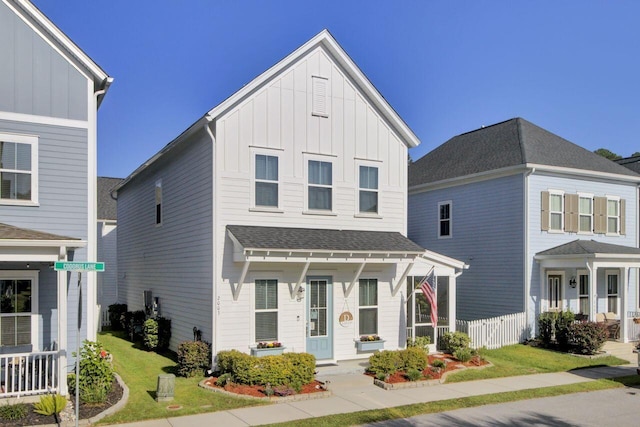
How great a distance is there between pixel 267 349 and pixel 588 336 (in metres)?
10.8

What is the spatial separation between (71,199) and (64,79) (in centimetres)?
281

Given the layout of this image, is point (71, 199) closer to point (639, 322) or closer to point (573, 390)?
point (573, 390)

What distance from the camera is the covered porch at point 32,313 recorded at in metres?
11.0

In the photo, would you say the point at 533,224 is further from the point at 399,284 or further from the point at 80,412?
the point at 80,412

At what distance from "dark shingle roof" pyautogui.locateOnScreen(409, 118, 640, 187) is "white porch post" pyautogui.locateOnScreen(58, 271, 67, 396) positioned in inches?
652

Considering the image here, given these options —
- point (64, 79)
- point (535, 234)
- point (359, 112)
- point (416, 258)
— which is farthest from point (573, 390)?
point (64, 79)

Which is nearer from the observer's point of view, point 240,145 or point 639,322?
point 240,145

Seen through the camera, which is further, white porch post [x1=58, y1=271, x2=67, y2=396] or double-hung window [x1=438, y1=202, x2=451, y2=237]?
double-hung window [x1=438, y1=202, x2=451, y2=237]

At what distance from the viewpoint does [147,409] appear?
1115 centimetres

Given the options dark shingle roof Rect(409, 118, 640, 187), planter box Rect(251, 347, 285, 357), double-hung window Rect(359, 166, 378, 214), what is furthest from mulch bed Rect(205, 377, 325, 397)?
dark shingle roof Rect(409, 118, 640, 187)

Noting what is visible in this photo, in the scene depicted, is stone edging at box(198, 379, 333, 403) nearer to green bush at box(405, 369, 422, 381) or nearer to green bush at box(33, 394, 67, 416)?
green bush at box(405, 369, 422, 381)

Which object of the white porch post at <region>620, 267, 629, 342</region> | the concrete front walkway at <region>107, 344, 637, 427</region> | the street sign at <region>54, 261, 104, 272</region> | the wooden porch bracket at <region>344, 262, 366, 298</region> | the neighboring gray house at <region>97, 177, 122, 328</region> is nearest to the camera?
the street sign at <region>54, 261, 104, 272</region>

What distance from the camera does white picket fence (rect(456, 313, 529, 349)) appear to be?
62.2 feet

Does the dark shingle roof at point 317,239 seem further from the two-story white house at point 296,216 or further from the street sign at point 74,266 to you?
the street sign at point 74,266
